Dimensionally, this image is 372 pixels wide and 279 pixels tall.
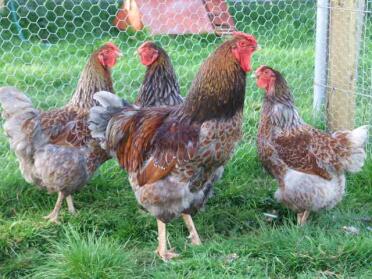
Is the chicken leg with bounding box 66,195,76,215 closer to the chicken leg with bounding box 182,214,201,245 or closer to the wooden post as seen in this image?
the chicken leg with bounding box 182,214,201,245

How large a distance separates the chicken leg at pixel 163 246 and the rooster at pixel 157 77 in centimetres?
85

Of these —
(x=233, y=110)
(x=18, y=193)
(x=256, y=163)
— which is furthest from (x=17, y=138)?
(x=256, y=163)

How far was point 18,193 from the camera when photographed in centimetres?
399

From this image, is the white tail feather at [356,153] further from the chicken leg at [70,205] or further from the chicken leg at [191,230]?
the chicken leg at [70,205]

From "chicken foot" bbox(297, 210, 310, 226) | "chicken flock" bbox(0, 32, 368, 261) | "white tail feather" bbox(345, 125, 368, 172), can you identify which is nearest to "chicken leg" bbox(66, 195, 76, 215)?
"chicken flock" bbox(0, 32, 368, 261)

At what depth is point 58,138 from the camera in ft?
12.1

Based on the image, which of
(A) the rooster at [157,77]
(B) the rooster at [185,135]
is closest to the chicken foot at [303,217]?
(B) the rooster at [185,135]

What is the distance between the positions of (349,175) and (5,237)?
2.47 m

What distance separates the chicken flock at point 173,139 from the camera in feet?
10.5

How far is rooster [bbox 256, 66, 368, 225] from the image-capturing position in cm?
367

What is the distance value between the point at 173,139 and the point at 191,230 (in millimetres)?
627

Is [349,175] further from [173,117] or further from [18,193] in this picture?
[18,193]

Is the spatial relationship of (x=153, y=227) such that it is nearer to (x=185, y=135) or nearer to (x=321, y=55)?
Result: (x=185, y=135)

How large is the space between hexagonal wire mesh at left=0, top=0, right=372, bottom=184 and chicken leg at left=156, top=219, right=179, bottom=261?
4.08 feet
